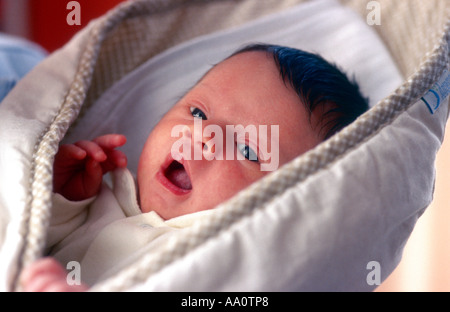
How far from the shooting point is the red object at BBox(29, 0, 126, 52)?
170cm

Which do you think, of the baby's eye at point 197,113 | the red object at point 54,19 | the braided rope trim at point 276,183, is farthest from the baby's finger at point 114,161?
the red object at point 54,19

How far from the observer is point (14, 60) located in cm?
109

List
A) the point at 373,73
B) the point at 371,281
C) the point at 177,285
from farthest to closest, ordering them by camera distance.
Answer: the point at 373,73 → the point at 371,281 → the point at 177,285

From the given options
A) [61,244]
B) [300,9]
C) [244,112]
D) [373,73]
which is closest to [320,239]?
[244,112]

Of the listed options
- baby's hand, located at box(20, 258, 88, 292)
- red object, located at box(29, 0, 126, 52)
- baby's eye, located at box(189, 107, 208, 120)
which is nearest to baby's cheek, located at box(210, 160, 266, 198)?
baby's eye, located at box(189, 107, 208, 120)

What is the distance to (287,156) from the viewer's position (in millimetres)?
710

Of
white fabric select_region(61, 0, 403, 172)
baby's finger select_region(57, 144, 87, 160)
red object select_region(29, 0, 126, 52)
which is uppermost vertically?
red object select_region(29, 0, 126, 52)

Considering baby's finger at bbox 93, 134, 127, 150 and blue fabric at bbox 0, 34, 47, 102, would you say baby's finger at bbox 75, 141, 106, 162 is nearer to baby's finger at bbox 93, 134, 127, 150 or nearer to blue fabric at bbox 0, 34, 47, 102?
baby's finger at bbox 93, 134, 127, 150

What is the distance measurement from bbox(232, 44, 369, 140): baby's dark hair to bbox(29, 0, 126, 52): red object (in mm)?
1052

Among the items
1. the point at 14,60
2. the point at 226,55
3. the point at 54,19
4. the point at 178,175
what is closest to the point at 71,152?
the point at 178,175

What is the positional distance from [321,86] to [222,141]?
0.18m

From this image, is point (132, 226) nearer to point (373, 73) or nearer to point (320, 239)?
point (320, 239)

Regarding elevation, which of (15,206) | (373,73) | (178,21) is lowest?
(15,206)

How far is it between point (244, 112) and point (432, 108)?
0.82 ft
